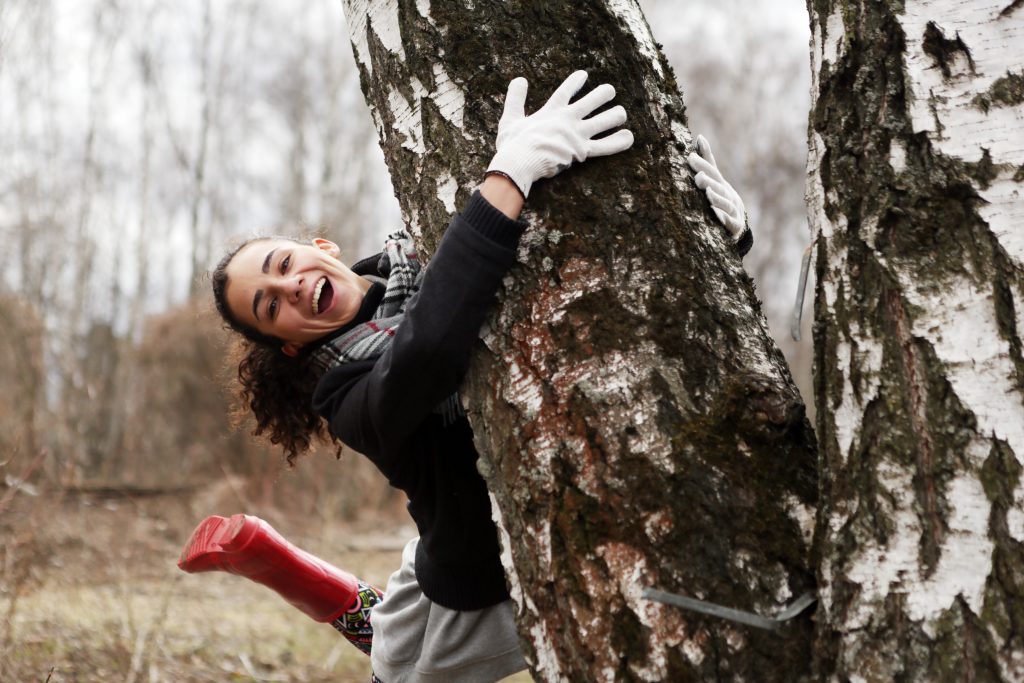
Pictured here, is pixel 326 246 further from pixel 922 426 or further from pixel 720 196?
pixel 922 426

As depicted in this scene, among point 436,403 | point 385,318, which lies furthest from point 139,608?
point 436,403

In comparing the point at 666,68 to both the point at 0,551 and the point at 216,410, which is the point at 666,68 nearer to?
the point at 0,551

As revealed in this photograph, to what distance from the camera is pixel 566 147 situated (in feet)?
5.22

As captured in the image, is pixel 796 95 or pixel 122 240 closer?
pixel 122 240

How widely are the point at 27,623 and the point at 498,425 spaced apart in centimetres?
384

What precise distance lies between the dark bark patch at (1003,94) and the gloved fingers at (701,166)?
0.59 meters

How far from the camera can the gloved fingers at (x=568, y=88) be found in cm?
167

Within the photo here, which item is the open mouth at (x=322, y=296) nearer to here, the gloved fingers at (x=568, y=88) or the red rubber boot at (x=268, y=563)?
the red rubber boot at (x=268, y=563)

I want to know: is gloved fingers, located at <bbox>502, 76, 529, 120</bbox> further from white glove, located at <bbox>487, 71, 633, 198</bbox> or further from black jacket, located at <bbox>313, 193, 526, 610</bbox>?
black jacket, located at <bbox>313, 193, 526, 610</bbox>

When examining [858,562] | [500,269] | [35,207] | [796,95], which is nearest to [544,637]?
[858,562]

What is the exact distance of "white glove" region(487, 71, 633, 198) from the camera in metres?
1.58

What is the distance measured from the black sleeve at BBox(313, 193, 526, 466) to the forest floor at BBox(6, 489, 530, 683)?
158 cm

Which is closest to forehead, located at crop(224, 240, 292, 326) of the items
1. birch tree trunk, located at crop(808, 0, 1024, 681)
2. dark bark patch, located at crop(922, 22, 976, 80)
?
birch tree trunk, located at crop(808, 0, 1024, 681)

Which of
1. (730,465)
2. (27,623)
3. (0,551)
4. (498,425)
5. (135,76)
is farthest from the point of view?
(135,76)
